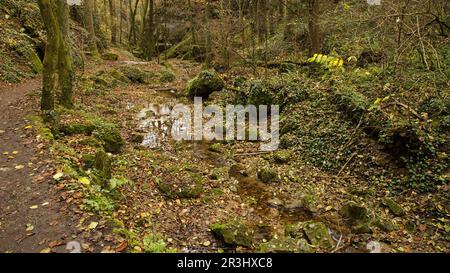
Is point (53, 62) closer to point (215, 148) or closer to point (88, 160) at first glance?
point (88, 160)

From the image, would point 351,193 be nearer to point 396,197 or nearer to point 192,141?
point 396,197

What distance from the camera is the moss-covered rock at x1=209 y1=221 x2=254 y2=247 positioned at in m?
6.26

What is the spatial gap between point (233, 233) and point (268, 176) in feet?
10.1

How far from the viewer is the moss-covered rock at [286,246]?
6.02 metres

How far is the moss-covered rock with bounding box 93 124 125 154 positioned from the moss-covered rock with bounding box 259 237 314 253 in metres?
5.63

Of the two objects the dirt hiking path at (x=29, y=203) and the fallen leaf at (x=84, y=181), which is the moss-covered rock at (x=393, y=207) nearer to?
the dirt hiking path at (x=29, y=203)

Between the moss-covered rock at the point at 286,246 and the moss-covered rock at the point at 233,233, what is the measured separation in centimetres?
34

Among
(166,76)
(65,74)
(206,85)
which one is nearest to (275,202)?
(65,74)

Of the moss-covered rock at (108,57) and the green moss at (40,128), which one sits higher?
the moss-covered rock at (108,57)

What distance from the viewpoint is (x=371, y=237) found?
21.4 ft

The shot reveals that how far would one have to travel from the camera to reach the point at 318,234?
6496mm

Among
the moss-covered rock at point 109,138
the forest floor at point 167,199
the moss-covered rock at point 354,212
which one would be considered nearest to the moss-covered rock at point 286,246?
the forest floor at point 167,199

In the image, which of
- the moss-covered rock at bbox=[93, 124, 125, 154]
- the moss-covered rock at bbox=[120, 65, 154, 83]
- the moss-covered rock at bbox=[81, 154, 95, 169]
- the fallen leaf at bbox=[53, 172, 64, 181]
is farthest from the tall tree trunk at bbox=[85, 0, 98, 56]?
the fallen leaf at bbox=[53, 172, 64, 181]

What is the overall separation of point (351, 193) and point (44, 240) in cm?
689
